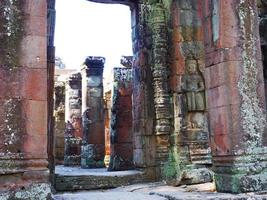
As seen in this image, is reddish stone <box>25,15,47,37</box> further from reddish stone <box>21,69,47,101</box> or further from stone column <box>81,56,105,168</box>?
stone column <box>81,56,105,168</box>

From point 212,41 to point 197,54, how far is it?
2.53 metres

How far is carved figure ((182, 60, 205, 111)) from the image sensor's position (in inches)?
342

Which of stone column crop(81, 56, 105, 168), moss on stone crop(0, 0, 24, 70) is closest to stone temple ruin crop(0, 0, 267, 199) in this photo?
moss on stone crop(0, 0, 24, 70)

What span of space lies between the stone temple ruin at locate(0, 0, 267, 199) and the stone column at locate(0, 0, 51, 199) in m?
0.01

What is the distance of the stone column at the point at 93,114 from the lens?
14.1 meters

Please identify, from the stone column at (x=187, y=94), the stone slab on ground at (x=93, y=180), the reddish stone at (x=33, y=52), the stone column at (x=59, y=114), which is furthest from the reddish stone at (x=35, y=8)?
the stone column at (x=59, y=114)

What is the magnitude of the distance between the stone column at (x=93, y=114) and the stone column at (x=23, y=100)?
30.2ft

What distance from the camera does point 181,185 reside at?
7609mm

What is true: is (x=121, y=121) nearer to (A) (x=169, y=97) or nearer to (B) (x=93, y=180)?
(A) (x=169, y=97)

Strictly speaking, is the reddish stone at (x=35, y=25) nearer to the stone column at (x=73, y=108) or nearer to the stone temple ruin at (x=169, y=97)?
the stone temple ruin at (x=169, y=97)

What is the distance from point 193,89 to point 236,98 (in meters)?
2.81

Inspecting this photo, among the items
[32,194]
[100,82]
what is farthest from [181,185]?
[100,82]

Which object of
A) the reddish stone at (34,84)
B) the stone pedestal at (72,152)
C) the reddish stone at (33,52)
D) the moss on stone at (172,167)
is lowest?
the moss on stone at (172,167)

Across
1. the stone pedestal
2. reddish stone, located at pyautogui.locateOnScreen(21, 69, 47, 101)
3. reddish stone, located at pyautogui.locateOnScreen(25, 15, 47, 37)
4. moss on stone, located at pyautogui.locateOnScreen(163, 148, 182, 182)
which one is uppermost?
reddish stone, located at pyautogui.locateOnScreen(25, 15, 47, 37)
